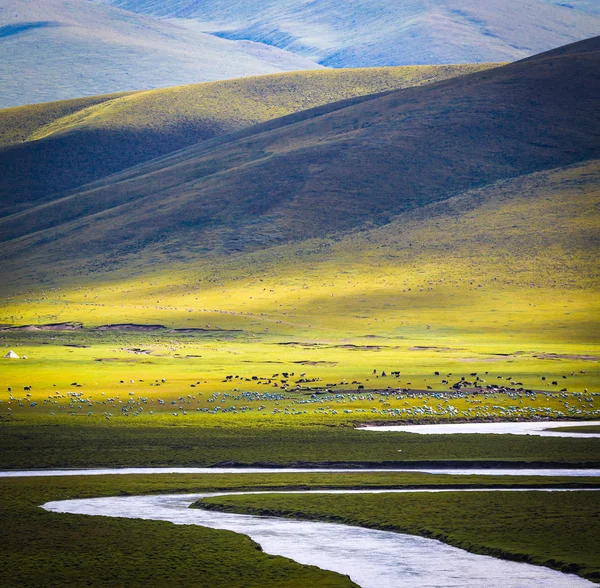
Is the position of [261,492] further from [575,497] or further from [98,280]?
[98,280]

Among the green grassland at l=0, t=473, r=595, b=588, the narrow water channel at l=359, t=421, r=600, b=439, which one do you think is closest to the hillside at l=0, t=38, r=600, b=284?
the narrow water channel at l=359, t=421, r=600, b=439

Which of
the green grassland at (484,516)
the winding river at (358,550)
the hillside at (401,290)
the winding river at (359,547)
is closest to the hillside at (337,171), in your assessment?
the hillside at (401,290)

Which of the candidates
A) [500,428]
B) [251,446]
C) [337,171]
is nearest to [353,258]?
[337,171]

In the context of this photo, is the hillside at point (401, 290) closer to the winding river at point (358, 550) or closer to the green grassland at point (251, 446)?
the green grassland at point (251, 446)

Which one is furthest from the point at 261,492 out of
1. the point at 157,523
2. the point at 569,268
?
the point at 569,268

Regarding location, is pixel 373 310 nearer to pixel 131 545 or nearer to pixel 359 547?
pixel 359 547

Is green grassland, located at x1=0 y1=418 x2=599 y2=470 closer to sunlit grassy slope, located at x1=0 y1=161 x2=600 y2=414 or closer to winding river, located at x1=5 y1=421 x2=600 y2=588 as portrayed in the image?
winding river, located at x1=5 y1=421 x2=600 y2=588
